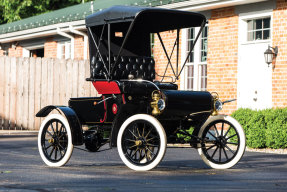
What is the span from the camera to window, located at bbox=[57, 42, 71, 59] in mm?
24516

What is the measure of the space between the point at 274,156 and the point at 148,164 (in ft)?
13.9

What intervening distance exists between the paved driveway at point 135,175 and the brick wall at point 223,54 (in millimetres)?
5270

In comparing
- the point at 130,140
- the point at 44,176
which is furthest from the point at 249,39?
the point at 44,176

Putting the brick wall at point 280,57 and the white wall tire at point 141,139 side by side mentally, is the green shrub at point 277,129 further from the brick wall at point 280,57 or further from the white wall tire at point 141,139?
the white wall tire at point 141,139

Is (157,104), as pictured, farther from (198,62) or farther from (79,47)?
(79,47)

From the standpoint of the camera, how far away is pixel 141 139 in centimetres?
869

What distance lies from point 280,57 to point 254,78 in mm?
1009

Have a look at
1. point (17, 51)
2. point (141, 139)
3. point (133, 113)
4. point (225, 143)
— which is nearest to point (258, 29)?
point (225, 143)

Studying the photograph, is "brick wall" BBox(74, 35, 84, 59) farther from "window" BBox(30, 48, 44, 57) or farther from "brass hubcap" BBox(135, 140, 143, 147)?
"brass hubcap" BBox(135, 140, 143, 147)

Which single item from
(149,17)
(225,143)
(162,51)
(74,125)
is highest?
(149,17)

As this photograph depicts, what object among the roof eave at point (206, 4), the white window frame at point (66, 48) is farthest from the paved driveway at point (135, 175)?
the white window frame at point (66, 48)

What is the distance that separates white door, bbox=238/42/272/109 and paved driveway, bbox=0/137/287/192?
14.5ft

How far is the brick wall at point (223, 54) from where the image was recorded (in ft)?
54.9

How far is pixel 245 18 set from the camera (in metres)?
16.4
